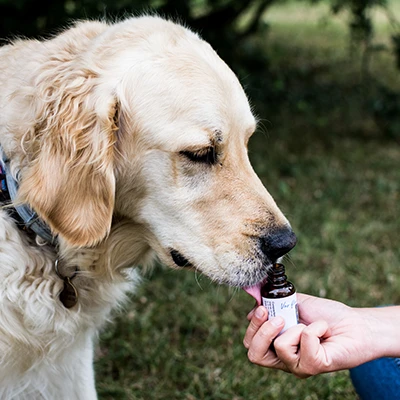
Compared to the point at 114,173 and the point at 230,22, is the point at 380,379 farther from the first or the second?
the point at 230,22

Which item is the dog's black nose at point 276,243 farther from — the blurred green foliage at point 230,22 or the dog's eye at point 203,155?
the blurred green foliage at point 230,22

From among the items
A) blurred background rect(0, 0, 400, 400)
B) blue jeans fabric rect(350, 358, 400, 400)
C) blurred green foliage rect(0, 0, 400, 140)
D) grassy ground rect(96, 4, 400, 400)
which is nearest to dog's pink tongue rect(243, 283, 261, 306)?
grassy ground rect(96, 4, 400, 400)

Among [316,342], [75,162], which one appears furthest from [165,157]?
[316,342]

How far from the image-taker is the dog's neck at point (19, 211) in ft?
6.91

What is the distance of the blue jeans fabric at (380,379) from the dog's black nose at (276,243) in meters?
0.77

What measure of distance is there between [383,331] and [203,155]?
2.93 ft

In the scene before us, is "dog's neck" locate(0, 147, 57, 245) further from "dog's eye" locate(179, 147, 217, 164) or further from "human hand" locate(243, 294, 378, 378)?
"human hand" locate(243, 294, 378, 378)

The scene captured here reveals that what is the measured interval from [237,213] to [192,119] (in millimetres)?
377

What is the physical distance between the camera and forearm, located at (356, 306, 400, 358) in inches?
81.7

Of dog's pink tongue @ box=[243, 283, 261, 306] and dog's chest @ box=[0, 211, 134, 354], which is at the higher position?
dog's chest @ box=[0, 211, 134, 354]

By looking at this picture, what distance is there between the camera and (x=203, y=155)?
2145 mm

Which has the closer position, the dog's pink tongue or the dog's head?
the dog's head

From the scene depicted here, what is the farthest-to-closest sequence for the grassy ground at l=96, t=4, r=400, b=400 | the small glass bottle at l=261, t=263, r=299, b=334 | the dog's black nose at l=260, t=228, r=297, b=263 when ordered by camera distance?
the grassy ground at l=96, t=4, r=400, b=400 < the dog's black nose at l=260, t=228, r=297, b=263 < the small glass bottle at l=261, t=263, r=299, b=334

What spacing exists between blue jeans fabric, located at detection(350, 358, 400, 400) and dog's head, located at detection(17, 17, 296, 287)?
0.77 metres
